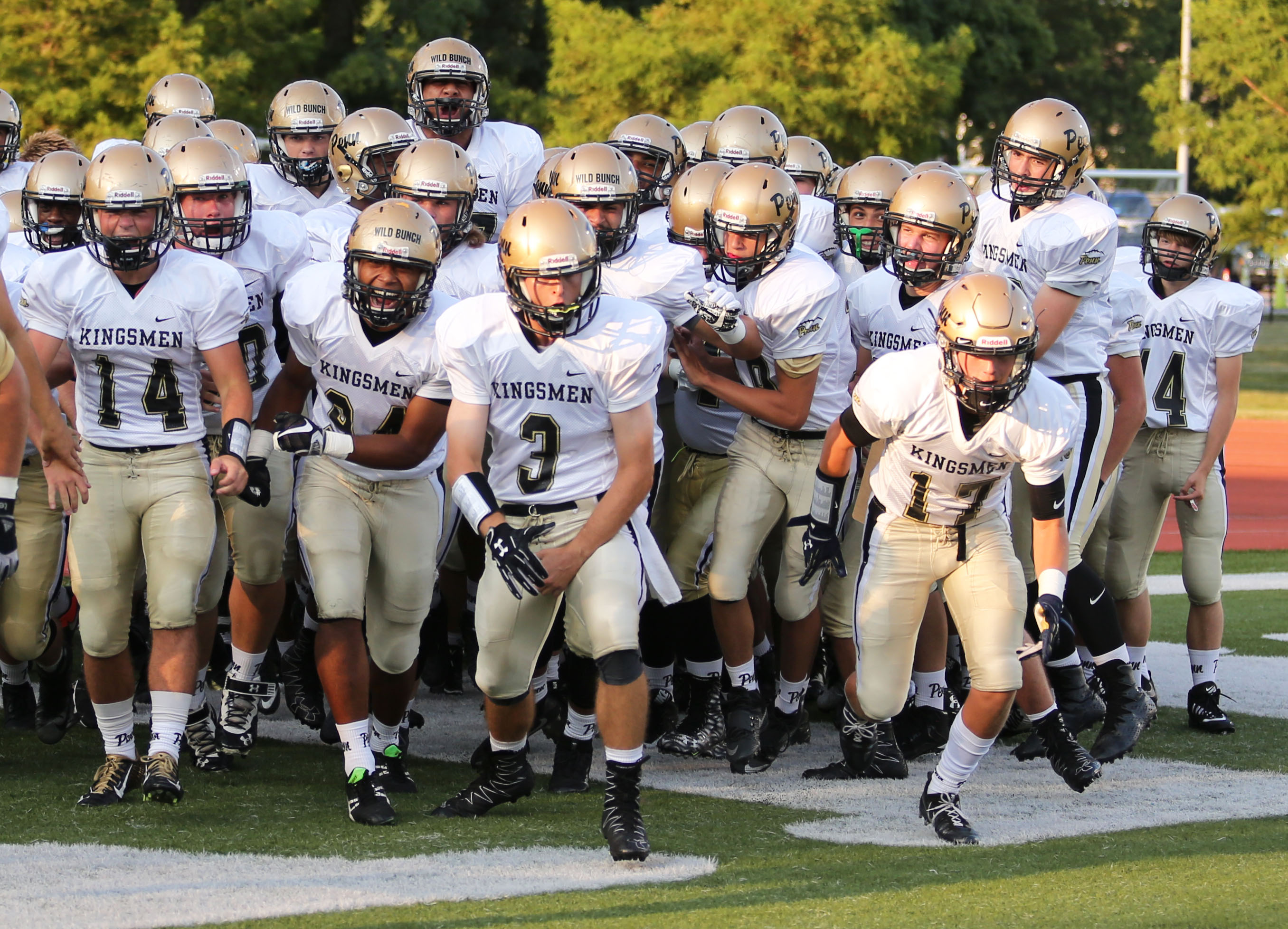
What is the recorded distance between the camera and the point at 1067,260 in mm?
5871

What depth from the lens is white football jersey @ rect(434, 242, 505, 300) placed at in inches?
234

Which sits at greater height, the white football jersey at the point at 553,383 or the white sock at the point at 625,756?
the white football jersey at the point at 553,383

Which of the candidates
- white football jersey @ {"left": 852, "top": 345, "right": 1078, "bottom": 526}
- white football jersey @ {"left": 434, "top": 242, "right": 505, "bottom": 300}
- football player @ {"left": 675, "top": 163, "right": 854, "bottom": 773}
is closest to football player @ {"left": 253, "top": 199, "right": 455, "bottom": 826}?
white football jersey @ {"left": 434, "top": 242, "right": 505, "bottom": 300}

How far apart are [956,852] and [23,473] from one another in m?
3.23

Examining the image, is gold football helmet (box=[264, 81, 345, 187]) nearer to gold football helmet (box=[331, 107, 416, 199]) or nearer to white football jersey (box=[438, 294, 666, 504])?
gold football helmet (box=[331, 107, 416, 199])

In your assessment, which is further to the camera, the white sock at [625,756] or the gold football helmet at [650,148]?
the gold football helmet at [650,148]

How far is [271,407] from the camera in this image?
211 inches

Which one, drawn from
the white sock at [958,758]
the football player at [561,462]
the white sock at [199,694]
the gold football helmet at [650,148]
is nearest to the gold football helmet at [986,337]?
the football player at [561,462]

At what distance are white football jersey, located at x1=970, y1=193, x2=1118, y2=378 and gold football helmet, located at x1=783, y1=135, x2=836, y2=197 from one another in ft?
3.90

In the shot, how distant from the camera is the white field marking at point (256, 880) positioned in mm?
3885

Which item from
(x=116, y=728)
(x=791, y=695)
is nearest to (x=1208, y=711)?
(x=791, y=695)

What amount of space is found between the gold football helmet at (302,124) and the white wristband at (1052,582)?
10.9 ft

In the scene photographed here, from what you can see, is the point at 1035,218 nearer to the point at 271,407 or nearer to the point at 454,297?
the point at 454,297

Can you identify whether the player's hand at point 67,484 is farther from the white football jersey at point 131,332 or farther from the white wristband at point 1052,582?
the white wristband at point 1052,582
